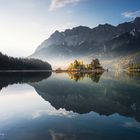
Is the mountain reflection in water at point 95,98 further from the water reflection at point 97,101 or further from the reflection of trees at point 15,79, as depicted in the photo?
the reflection of trees at point 15,79

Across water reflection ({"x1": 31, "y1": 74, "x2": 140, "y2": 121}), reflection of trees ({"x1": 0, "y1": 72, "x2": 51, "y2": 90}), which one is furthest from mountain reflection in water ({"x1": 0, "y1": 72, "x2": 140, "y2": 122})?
reflection of trees ({"x1": 0, "y1": 72, "x2": 51, "y2": 90})

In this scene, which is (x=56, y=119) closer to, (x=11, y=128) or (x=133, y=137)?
(x=11, y=128)

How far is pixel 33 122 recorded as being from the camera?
2105 centimetres

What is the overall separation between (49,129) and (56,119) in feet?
13.9

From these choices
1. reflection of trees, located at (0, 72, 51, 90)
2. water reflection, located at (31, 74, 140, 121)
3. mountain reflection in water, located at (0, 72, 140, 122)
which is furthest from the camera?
reflection of trees, located at (0, 72, 51, 90)

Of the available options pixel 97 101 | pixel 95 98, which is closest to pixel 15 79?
pixel 95 98

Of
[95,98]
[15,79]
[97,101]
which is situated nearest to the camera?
[97,101]

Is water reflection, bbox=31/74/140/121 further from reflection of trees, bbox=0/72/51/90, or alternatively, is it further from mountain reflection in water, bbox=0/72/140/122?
reflection of trees, bbox=0/72/51/90

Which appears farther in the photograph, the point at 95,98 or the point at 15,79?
the point at 15,79

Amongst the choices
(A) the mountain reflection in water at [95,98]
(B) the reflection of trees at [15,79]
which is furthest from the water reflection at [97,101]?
(B) the reflection of trees at [15,79]

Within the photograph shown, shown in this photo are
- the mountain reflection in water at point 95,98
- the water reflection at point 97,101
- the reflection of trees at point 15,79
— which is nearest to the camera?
the water reflection at point 97,101

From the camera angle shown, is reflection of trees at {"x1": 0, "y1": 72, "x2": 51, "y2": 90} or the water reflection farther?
reflection of trees at {"x1": 0, "y1": 72, "x2": 51, "y2": 90}

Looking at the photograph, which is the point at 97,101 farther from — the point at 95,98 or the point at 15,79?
the point at 15,79

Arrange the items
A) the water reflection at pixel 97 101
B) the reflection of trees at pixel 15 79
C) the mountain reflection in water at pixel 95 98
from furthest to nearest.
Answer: the reflection of trees at pixel 15 79
the mountain reflection in water at pixel 95 98
the water reflection at pixel 97 101
